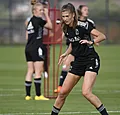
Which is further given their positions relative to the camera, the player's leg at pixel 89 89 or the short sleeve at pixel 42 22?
the short sleeve at pixel 42 22

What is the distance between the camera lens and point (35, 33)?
44.0ft

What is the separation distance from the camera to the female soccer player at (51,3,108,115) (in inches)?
391

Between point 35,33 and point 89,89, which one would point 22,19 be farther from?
point 89,89

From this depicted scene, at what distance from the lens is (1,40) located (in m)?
36.6

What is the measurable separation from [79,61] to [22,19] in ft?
89.1

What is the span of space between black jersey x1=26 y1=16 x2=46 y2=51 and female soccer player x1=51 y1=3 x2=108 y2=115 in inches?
122

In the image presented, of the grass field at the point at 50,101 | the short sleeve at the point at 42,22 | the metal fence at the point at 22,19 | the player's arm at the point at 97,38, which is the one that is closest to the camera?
the player's arm at the point at 97,38

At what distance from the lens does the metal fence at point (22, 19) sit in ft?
120

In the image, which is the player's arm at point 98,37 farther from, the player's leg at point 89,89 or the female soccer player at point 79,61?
the player's leg at point 89,89

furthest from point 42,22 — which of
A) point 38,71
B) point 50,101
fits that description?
point 50,101

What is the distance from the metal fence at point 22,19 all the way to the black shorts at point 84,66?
26.1 meters

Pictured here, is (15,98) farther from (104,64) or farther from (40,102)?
(104,64)

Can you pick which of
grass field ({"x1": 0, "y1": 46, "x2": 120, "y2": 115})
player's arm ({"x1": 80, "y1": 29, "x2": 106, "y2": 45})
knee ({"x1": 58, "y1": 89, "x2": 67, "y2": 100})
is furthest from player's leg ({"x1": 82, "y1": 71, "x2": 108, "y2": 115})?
grass field ({"x1": 0, "y1": 46, "x2": 120, "y2": 115})

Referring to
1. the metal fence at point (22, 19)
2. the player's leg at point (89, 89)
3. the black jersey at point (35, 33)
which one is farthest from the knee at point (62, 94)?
the metal fence at point (22, 19)
